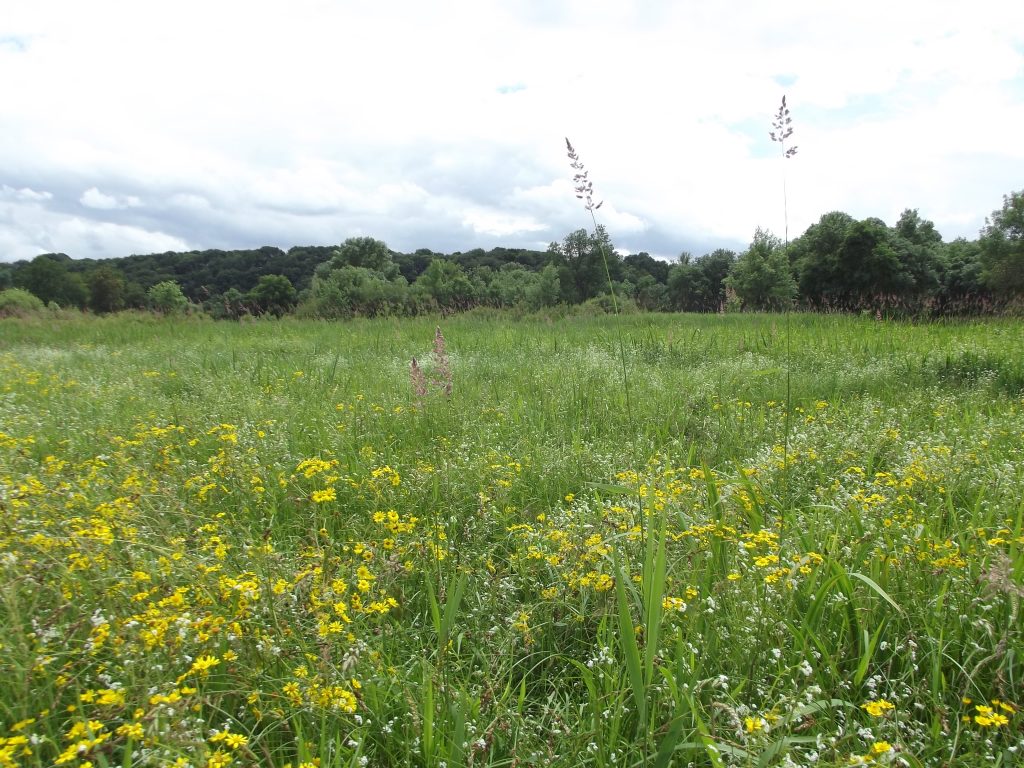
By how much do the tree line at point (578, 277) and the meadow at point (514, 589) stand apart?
1563 millimetres

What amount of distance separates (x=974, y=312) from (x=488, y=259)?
259ft

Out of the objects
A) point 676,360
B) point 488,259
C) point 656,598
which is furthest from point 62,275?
point 656,598

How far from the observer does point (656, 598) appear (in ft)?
5.01

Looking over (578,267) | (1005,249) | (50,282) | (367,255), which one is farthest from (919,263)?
(50,282)

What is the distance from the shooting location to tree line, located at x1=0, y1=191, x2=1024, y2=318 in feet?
52.6

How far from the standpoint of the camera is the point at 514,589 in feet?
7.11

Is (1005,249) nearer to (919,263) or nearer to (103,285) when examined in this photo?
(919,263)

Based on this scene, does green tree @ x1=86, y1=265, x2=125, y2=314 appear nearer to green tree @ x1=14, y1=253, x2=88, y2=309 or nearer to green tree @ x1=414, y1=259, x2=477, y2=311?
green tree @ x1=14, y1=253, x2=88, y2=309

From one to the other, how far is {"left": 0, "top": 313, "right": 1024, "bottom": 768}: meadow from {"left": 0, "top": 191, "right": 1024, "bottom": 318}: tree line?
1563 millimetres

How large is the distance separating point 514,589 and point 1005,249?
44.7 meters

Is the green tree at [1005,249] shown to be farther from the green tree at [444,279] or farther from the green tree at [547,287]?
the green tree at [444,279]

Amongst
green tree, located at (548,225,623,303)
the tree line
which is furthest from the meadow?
green tree, located at (548,225,623,303)

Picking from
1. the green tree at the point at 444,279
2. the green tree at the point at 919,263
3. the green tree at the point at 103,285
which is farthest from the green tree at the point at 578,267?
the green tree at the point at 103,285

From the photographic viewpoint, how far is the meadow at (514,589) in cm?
147
